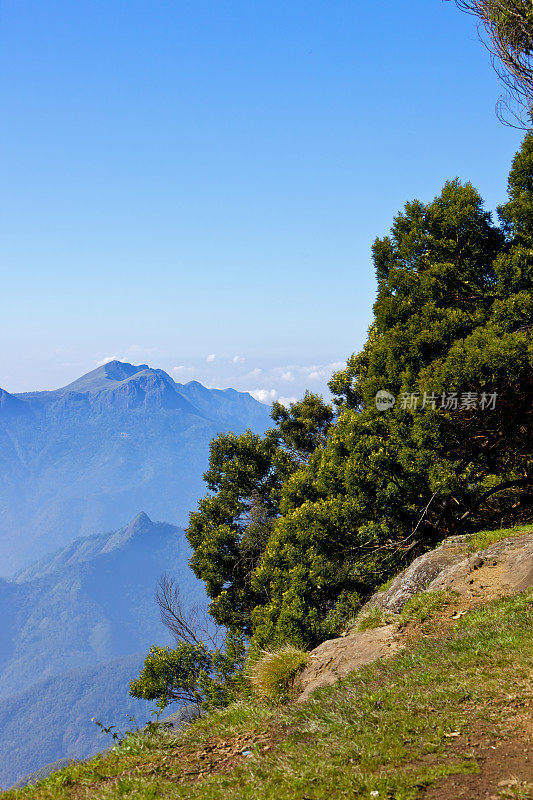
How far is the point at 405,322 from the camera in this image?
16.4 m

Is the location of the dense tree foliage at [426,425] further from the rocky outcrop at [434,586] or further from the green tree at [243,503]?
the green tree at [243,503]

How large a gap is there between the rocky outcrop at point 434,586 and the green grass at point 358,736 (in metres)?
1.21

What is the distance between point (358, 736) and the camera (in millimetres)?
5633

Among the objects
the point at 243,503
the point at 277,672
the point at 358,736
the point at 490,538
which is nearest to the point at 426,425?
the point at 490,538

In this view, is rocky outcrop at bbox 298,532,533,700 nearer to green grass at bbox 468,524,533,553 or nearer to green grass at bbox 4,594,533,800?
green grass at bbox 468,524,533,553

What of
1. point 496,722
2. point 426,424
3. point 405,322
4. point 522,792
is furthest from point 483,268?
point 522,792

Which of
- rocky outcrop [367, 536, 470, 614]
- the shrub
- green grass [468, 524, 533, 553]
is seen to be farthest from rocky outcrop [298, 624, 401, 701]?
green grass [468, 524, 533, 553]

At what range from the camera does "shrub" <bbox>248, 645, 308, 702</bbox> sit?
9.71m

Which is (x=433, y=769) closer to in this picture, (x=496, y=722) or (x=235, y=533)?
(x=496, y=722)

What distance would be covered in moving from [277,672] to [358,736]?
187 inches

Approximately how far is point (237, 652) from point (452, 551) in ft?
41.8

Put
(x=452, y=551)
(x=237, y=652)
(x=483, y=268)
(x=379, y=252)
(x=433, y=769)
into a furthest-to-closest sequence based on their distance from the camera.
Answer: (x=237, y=652), (x=379, y=252), (x=483, y=268), (x=452, y=551), (x=433, y=769)

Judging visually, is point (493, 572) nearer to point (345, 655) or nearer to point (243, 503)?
point (345, 655)

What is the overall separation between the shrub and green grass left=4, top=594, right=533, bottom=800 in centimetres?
168
